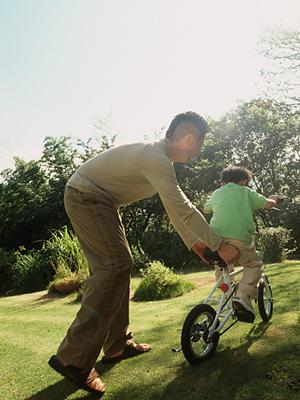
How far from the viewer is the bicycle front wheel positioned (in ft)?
9.91

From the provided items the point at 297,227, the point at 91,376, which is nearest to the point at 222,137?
the point at 297,227

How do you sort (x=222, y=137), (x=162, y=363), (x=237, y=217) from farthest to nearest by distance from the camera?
(x=222, y=137), (x=237, y=217), (x=162, y=363)

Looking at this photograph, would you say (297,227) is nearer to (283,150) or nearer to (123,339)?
(283,150)

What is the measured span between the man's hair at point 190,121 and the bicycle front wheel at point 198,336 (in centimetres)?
130

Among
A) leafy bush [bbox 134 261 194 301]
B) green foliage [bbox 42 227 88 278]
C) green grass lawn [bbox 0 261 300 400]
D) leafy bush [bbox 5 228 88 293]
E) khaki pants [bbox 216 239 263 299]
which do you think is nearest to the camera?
green grass lawn [bbox 0 261 300 400]

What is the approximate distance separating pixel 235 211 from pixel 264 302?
0.98 metres

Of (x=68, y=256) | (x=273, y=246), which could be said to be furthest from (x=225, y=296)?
(x=273, y=246)

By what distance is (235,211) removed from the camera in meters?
3.68

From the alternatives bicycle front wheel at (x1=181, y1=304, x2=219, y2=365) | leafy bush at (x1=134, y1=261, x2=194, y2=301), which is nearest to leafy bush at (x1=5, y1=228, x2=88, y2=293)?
leafy bush at (x1=134, y1=261, x2=194, y2=301)

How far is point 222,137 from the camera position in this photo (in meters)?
20.4

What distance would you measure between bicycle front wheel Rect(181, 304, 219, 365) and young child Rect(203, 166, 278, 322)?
1.11 feet

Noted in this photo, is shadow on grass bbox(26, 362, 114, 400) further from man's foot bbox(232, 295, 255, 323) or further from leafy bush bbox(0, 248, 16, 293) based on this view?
leafy bush bbox(0, 248, 16, 293)

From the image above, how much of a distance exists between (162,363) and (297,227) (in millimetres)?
14015

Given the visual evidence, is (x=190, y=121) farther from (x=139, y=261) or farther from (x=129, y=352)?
(x=139, y=261)
